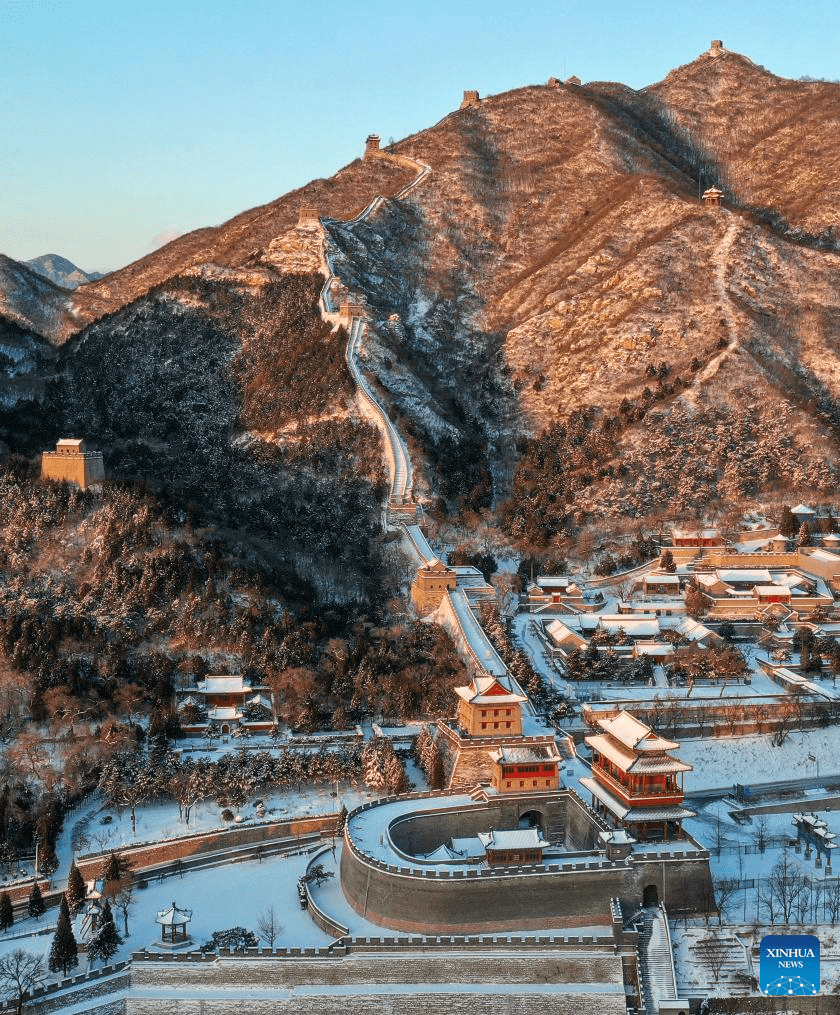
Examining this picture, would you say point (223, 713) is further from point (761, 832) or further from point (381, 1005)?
point (761, 832)

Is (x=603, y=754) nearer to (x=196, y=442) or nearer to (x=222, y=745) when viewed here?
(x=222, y=745)

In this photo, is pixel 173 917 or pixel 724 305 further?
pixel 724 305

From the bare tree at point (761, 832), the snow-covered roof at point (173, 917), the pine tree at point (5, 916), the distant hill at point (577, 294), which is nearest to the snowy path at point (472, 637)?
the bare tree at point (761, 832)

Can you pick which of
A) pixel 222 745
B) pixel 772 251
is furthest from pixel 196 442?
pixel 772 251

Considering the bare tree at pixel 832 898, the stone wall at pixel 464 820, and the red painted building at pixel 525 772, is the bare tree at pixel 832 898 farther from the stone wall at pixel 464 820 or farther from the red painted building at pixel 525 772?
the red painted building at pixel 525 772

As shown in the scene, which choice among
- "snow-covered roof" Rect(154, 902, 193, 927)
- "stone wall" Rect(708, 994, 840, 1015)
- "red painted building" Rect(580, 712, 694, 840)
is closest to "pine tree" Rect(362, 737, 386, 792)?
"red painted building" Rect(580, 712, 694, 840)

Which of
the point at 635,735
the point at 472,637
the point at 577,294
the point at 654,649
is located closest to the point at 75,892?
the point at 635,735

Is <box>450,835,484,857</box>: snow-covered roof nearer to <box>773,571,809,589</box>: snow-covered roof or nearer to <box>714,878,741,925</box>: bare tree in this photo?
<box>714,878,741,925</box>: bare tree
